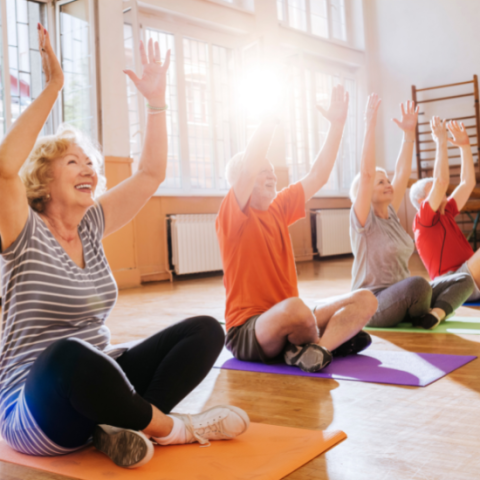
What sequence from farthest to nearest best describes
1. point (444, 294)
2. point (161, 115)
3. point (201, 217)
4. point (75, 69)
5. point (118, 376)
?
point (201, 217)
point (75, 69)
point (444, 294)
point (161, 115)
point (118, 376)

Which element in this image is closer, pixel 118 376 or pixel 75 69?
pixel 118 376

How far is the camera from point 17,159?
3.70ft

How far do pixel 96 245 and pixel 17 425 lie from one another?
47 cm

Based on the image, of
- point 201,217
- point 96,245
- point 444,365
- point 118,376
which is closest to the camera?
point 118,376

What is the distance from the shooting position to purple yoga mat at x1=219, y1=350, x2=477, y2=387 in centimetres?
190

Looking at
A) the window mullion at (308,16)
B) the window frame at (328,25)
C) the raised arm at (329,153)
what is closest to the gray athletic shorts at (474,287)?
the raised arm at (329,153)

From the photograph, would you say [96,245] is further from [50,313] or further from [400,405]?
[400,405]

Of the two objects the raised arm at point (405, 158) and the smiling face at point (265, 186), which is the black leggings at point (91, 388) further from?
the raised arm at point (405, 158)

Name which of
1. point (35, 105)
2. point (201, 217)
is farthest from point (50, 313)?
point (201, 217)

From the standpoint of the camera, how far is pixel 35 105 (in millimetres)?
1178

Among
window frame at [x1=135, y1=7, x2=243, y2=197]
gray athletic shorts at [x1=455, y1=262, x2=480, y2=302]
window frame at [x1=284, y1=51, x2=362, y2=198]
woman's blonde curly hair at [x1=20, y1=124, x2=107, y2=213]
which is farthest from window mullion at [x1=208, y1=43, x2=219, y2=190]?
woman's blonde curly hair at [x1=20, y1=124, x2=107, y2=213]

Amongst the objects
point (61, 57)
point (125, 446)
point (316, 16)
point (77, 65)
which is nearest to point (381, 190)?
point (125, 446)

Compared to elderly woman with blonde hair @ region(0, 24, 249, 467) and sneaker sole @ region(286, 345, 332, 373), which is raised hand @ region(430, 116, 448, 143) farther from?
elderly woman with blonde hair @ region(0, 24, 249, 467)

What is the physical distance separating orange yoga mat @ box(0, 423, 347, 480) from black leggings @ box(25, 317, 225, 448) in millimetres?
67
